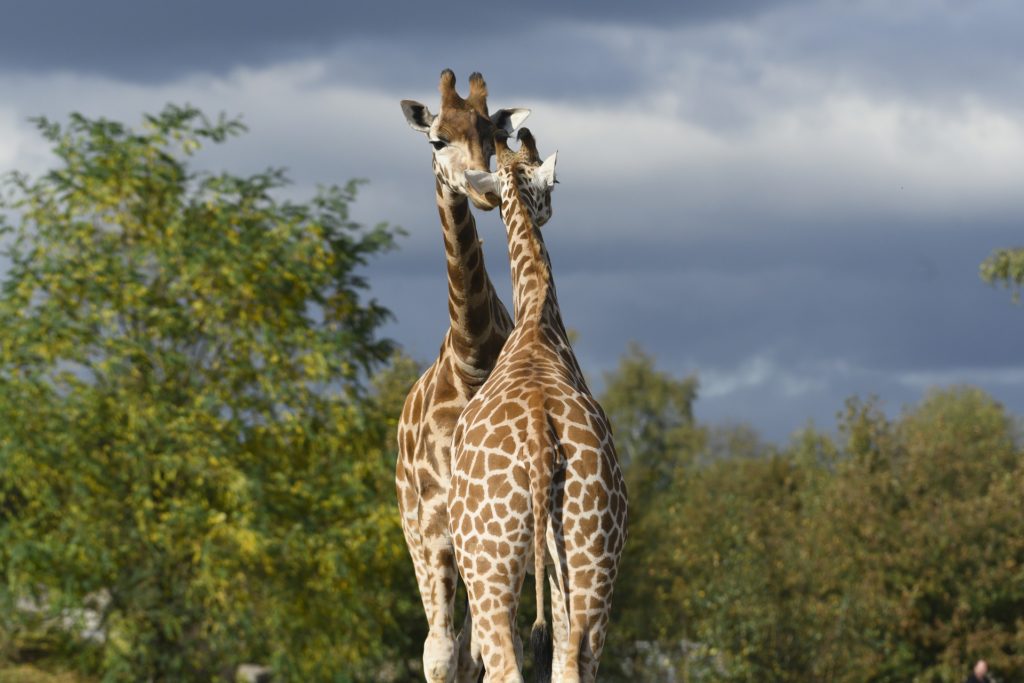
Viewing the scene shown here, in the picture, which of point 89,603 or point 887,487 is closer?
point 89,603

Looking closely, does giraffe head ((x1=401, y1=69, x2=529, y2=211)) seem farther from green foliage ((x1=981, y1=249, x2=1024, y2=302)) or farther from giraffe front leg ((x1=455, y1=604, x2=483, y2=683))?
green foliage ((x1=981, y1=249, x2=1024, y2=302))

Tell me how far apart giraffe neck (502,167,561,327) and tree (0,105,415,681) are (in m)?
14.3

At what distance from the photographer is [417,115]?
8031mm

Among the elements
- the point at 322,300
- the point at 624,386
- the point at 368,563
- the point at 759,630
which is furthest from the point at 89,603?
the point at 624,386

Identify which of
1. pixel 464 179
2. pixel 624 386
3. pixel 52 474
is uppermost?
pixel 624 386

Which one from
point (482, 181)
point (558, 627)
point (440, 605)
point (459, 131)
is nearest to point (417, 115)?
point (459, 131)

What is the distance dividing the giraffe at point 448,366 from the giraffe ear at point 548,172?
0.38 metres

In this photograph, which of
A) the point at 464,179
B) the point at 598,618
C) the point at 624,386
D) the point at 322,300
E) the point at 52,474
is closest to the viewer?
the point at 598,618

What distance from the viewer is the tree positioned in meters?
21.8

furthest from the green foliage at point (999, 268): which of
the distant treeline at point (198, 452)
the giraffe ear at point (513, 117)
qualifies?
the giraffe ear at point (513, 117)

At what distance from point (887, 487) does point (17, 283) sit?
17.4 m

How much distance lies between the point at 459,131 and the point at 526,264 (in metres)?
0.92

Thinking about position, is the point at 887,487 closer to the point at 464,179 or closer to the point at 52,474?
the point at 52,474

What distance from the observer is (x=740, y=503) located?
3108 centimetres
